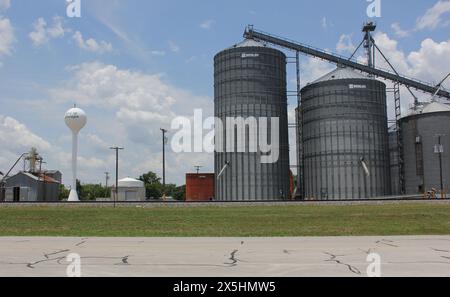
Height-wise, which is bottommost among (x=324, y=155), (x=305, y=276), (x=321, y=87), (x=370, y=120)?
(x=305, y=276)

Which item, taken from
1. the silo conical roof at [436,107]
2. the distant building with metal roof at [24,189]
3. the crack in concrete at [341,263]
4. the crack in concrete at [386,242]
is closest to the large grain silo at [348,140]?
the silo conical roof at [436,107]

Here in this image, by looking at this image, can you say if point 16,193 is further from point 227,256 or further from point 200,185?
point 227,256

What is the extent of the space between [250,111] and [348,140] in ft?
47.9

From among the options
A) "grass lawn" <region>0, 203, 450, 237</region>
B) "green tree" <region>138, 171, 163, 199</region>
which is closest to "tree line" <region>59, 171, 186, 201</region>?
"green tree" <region>138, 171, 163, 199</region>

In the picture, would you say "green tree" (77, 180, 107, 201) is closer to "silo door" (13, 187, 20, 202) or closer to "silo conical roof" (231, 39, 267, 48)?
"silo door" (13, 187, 20, 202)

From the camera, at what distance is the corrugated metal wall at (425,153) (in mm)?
67562

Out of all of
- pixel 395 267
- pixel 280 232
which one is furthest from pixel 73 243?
pixel 395 267

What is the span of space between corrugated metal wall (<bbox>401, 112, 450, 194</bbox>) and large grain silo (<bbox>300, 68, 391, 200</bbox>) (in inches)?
133

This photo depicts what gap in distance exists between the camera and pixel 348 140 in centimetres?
7038

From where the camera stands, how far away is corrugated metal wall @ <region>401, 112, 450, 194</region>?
67.6 metres

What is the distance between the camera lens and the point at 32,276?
9.85 meters

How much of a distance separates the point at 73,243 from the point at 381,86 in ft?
212

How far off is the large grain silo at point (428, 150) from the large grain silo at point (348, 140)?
11.4 ft
